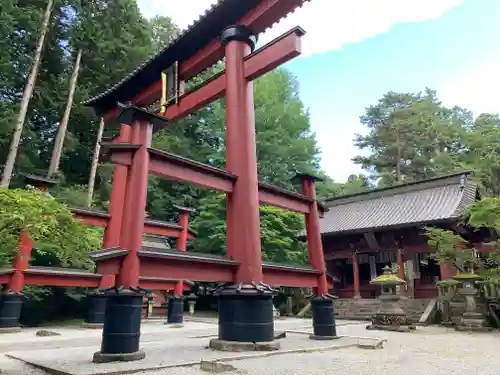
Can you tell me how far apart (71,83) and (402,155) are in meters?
31.3

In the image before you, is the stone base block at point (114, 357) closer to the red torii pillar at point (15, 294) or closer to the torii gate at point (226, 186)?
the torii gate at point (226, 186)

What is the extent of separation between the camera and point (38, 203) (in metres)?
5.03

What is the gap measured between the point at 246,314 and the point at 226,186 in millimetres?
2684

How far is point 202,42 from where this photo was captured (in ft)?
33.3

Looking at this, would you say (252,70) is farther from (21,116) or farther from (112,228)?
(21,116)

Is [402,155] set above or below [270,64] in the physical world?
above

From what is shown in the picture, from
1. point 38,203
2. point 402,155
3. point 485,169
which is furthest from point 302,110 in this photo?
point 38,203

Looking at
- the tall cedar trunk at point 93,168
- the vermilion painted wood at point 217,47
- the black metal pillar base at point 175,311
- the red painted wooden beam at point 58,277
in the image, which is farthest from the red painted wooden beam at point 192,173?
the tall cedar trunk at point 93,168

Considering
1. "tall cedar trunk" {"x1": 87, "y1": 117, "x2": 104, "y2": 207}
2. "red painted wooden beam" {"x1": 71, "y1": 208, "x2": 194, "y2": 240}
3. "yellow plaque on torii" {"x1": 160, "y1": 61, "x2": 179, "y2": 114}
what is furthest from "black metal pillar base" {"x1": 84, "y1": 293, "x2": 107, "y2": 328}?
"yellow plaque on torii" {"x1": 160, "y1": 61, "x2": 179, "y2": 114}

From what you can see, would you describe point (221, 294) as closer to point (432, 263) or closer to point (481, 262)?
point (481, 262)

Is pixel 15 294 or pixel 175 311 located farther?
pixel 175 311

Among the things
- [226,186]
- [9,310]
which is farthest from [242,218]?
[9,310]

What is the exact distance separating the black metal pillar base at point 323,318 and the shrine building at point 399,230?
255 inches

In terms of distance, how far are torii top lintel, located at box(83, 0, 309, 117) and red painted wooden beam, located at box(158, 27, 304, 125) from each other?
0.85 m
